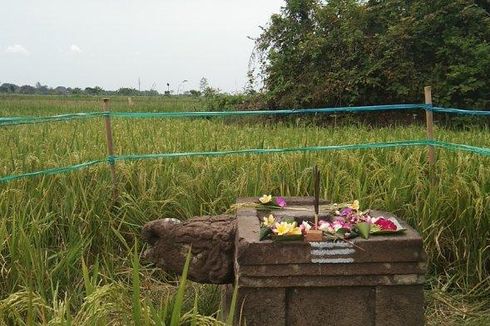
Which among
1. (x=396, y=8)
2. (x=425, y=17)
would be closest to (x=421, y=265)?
(x=425, y=17)

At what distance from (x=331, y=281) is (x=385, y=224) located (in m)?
0.36

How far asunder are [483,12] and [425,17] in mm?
1036

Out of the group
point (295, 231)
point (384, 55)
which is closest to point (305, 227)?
point (295, 231)

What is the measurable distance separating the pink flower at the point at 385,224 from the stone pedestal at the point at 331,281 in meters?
0.07

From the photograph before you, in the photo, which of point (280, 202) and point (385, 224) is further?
point (280, 202)

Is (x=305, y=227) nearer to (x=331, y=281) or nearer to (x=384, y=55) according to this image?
(x=331, y=281)

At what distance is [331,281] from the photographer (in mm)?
2215

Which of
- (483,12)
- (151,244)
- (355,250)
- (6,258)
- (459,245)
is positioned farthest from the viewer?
(483,12)

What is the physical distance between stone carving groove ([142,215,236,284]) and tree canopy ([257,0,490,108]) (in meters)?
8.56

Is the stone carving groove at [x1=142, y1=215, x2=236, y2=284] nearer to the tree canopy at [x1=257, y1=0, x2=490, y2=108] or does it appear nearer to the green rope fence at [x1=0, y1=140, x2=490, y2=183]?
the green rope fence at [x1=0, y1=140, x2=490, y2=183]

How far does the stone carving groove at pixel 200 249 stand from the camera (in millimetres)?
2459

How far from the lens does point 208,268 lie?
2471mm

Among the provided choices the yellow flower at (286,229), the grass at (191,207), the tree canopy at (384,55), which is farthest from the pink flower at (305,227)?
the tree canopy at (384,55)

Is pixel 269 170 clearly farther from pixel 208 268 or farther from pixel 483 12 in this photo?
pixel 483 12
